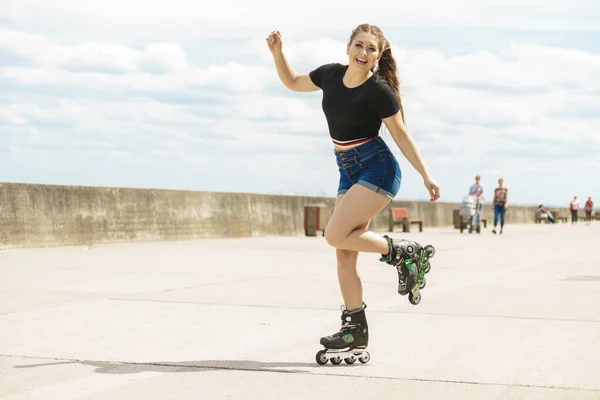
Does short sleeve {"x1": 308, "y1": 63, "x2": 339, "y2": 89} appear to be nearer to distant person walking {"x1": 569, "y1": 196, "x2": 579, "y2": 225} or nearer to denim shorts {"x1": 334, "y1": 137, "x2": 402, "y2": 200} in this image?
denim shorts {"x1": 334, "y1": 137, "x2": 402, "y2": 200}

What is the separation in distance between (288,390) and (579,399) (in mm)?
1318

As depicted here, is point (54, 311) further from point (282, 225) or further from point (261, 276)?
point (282, 225)

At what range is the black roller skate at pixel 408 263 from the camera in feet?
18.3

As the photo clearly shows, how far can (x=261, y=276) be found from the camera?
1084 cm

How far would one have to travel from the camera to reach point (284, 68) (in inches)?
232

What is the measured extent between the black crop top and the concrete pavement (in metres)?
1.25

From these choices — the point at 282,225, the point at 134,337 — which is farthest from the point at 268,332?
the point at 282,225

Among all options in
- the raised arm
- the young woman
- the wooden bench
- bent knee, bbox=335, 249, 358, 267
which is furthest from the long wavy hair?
the wooden bench

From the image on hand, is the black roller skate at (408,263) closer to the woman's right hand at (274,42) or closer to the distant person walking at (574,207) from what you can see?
the woman's right hand at (274,42)

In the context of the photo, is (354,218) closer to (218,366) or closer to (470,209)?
(218,366)

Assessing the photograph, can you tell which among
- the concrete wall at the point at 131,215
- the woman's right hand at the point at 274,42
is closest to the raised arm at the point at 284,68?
the woman's right hand at the point at 274,42

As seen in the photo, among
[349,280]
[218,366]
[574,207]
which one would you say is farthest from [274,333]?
[574,207]

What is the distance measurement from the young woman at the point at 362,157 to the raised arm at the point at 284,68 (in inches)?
10.2

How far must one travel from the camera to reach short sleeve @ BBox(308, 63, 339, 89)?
18.6 ft
